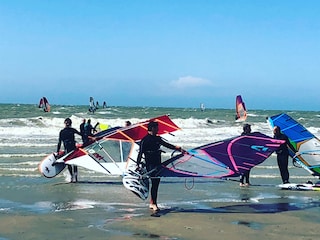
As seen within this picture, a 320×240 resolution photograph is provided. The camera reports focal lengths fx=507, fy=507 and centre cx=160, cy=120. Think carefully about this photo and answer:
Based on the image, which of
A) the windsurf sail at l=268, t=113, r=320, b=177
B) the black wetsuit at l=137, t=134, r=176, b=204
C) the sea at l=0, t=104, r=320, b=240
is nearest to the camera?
the sea at l=0, t=104, r=320, b=240

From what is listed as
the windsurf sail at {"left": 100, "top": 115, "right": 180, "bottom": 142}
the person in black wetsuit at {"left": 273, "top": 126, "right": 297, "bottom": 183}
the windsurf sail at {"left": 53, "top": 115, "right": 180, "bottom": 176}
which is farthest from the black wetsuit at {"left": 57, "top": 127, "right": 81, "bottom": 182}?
the person in black wetsuit at {"left": 273, "top": 126, "right": 297, "bottom": 183}

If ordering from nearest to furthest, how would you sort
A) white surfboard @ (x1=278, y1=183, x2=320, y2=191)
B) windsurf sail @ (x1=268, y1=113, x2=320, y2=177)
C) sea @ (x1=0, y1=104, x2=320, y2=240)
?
sea @ (x1=0, y1=104, x2=320, y2=240), white surfboard @ (x1=278, y1=183, x2=320, y2=191), windsurf sail @ (x1=268, y1=113, x2=320, y2=177)

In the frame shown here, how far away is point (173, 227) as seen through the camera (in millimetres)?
6980

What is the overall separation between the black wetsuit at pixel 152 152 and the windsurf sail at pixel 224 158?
33 centimetres

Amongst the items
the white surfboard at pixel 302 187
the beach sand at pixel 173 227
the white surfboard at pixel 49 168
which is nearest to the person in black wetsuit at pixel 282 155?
the white surfboard at pixel 302 187

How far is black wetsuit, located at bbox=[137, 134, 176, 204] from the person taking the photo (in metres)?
7.97

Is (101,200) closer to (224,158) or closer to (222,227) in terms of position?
(224,158)

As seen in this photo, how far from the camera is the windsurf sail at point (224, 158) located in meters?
8.53

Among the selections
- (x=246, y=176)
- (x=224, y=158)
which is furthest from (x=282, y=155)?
(x=224, y=158)

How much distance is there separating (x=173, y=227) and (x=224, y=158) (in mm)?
2118

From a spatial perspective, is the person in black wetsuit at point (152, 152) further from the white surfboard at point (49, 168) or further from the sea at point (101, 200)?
the white surfboard at point (49, 168)

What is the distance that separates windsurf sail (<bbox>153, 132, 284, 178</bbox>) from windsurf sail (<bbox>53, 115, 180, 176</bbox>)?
180 centimetres

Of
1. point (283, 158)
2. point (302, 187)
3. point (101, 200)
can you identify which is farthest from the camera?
point (283, 158)

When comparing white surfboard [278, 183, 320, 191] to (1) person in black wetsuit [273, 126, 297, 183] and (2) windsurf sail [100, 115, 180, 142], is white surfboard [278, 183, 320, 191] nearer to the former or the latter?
(1) person in black wetsuit [273, 126, 297, 183]
